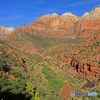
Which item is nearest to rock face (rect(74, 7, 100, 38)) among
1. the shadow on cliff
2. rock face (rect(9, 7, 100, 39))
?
rock face (rect(9, 7, 100, 39))

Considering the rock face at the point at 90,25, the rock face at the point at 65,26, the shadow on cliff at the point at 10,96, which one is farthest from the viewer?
the rock face at the point at 65,26

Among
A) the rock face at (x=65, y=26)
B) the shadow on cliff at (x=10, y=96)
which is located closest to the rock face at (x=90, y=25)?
the rock face at (x=65, y=26)

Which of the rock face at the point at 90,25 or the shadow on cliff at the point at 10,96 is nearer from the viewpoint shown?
the shadow on cliff at the point at 10,96

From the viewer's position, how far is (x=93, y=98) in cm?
2075

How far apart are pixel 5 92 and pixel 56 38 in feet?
482

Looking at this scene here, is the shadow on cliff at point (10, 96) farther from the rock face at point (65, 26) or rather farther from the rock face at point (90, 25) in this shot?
the rock face at point (65, 26)

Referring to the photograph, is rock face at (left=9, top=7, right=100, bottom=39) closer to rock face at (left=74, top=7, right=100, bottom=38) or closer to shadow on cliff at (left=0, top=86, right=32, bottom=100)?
rock face at (left=74, top=7, right=100, bottom=38)

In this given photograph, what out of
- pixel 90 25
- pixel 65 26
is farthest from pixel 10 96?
pixel 65 26

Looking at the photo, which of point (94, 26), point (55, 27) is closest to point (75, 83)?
point (94, 26)

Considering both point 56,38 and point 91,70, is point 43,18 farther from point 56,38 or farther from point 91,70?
point 91,70

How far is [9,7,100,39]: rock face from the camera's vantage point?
437 feet

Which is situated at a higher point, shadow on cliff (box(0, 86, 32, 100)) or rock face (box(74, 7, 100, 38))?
rock face (box(74, 7, 100, 38))

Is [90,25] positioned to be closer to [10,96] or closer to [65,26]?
[65,26]

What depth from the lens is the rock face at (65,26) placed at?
133 metres
